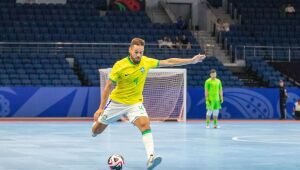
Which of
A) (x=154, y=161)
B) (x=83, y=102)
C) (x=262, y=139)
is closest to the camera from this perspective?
(x=154, y=161)

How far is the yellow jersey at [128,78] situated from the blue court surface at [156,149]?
1.20 metres

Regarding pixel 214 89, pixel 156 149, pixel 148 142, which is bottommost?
pixel 156 149

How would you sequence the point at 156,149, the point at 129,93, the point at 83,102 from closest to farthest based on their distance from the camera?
1. the point at 129,93
2. the point at 156,149
3. the point at 83,102

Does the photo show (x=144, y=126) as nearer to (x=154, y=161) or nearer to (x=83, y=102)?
(x=154, y=161)

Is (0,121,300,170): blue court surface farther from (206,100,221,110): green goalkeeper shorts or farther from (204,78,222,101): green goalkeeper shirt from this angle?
(204,78,222,101): green goalkeeper shirt

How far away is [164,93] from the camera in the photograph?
98.1 ft

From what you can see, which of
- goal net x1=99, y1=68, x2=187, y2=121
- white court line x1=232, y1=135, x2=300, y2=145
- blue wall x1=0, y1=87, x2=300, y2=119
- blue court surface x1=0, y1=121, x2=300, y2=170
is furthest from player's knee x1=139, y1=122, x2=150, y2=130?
blue wall x1=0, y1=87, x2=300, y2=119

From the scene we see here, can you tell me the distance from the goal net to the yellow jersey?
56.2 ft

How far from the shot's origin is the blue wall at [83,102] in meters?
31.8

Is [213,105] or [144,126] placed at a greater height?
[144,126]

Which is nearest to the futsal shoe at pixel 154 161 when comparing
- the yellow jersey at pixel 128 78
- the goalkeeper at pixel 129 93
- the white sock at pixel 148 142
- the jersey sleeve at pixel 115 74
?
the white sock at pixel 148 142

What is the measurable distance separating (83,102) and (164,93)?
15.4 feet

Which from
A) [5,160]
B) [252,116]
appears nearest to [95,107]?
[252,116]

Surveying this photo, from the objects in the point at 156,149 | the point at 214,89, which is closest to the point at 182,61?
the point at 156,149
